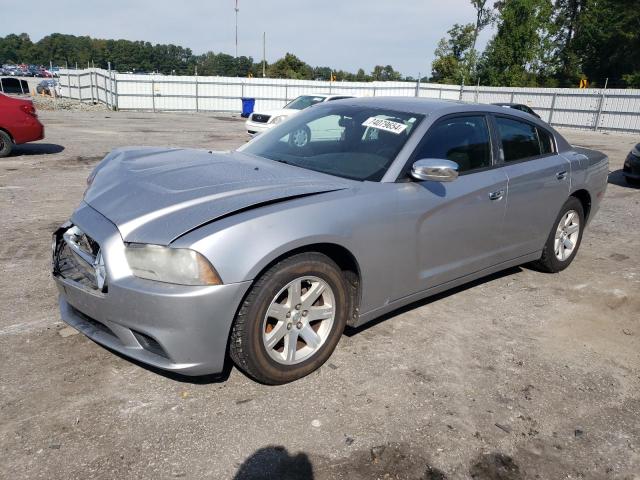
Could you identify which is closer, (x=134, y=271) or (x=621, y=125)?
(x=134, y=271)

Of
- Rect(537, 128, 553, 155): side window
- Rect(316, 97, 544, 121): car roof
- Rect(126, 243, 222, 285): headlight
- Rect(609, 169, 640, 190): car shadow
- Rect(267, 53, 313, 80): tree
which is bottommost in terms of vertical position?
Rect(609, 169, 640, 190): car shadow

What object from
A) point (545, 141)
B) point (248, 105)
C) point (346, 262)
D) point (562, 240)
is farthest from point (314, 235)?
point (248, 105)

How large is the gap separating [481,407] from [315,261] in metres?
1.22

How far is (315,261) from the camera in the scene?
112 inches

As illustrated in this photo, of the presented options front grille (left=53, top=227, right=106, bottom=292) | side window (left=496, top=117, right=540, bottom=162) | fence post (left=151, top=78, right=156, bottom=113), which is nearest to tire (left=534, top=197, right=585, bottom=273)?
side window (left=496, top=117, right=540, bottom=162)

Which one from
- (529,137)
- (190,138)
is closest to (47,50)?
(190,138)

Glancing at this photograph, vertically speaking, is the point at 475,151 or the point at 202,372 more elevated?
the point at 475,151

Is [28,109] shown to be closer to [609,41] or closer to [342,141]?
[342,141]

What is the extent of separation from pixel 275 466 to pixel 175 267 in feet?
3.38

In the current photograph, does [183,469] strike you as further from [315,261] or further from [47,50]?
[47,50]

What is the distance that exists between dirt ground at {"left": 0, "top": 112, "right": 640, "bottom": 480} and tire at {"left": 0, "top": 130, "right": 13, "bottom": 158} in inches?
299

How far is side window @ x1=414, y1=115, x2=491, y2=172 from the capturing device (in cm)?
357

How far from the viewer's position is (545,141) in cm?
466

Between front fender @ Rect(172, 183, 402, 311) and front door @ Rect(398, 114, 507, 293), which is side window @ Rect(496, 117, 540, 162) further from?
front fender @ Rect(172, 183, 402, 311)
